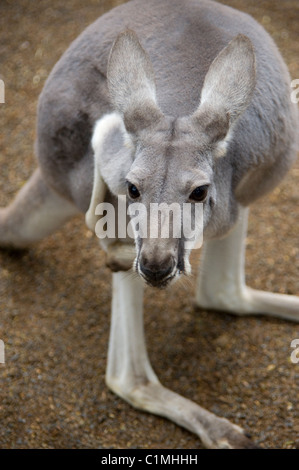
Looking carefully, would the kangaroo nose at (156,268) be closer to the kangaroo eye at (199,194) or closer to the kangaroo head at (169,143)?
the kangaroo head at (169,143)

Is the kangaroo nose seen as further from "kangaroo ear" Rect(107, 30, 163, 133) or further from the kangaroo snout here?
"kangaroo ear" Rect(107, 30, 163, 133)

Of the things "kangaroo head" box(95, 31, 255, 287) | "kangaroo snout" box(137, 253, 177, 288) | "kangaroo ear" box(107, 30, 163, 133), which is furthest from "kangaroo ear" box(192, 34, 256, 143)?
"kangaroo snout" box(137, 253, 177, 288)

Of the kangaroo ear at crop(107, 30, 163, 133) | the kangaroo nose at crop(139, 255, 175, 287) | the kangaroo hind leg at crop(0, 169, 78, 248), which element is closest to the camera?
the kangaroo nose at crop(139, 255, 175, 287)

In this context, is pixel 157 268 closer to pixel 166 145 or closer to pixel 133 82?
pixel 166 145

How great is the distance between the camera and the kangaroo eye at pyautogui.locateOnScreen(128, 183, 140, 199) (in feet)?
6.60

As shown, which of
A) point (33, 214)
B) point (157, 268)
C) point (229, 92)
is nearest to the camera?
point (157, 268)

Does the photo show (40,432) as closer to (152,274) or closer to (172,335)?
(172,335)

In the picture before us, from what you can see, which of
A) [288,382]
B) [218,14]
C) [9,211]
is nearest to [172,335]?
[288,382]

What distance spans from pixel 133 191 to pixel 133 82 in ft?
1.04

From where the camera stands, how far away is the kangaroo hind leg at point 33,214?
3000mm

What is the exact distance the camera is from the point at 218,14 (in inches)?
97.4

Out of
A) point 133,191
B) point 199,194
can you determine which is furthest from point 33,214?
point 199,194

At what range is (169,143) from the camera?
1.99 m

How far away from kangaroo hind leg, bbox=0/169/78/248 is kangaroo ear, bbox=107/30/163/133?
85 cm
